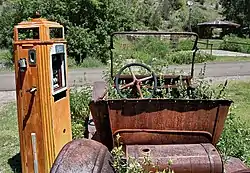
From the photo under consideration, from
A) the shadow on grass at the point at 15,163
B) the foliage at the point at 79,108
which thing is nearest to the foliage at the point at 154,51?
the foliage at the point at 79,108

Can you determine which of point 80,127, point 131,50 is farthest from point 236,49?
point 80,127

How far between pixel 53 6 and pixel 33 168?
12.8 meters

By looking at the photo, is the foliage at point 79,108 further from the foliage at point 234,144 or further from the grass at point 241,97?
the grass at point 241,97

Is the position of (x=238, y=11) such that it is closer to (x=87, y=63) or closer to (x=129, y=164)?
(x=87, y=63)

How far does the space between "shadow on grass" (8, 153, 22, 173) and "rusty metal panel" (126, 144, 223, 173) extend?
73.3 inches

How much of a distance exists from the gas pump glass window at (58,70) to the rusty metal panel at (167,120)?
81 cm

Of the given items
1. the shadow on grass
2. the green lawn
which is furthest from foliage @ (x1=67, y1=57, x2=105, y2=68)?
the shadow on grass

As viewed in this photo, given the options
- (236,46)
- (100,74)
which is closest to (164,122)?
(100,74)

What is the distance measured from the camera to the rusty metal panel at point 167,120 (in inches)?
147

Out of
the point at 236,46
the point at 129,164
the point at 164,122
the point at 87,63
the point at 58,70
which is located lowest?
the point at 87,63

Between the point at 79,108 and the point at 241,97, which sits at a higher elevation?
the point at 79,108

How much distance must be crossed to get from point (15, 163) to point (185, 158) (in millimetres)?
2581

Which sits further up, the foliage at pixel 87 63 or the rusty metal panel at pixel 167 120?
the rusty metal panel at pixel 167 120

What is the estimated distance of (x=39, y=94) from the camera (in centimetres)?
393
